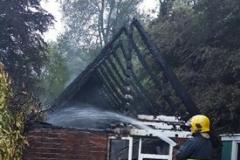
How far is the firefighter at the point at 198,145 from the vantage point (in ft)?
17.7

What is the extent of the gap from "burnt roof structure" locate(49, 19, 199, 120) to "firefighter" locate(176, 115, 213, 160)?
425 centimetres

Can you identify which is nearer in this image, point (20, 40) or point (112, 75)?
point (112, 75)

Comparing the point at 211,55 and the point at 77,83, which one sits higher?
the point at 211,55

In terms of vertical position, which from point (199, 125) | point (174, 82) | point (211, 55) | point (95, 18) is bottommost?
point (199, 125)

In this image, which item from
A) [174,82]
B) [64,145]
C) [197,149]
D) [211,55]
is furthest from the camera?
[211,55]

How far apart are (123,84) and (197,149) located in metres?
6.70

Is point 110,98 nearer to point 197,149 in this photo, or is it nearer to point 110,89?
point 110,89

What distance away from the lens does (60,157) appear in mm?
8680

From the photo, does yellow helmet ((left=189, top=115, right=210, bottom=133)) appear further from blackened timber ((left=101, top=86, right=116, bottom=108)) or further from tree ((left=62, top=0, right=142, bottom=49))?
tree ((left=62, top=0, right=142, bottom=49))

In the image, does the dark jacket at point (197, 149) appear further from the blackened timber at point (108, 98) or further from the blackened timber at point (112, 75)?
the blackened timber at point (108, 98)

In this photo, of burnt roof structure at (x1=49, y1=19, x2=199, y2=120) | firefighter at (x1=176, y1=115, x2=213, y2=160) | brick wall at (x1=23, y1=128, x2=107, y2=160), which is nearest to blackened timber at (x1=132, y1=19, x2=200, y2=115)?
burnt roof structure at (x1=49, y1=19, x2=199, y2=120)

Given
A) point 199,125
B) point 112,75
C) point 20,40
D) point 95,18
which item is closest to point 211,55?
point 112,75

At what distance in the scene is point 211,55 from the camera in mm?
14062

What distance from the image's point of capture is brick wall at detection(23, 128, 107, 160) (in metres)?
8.50
